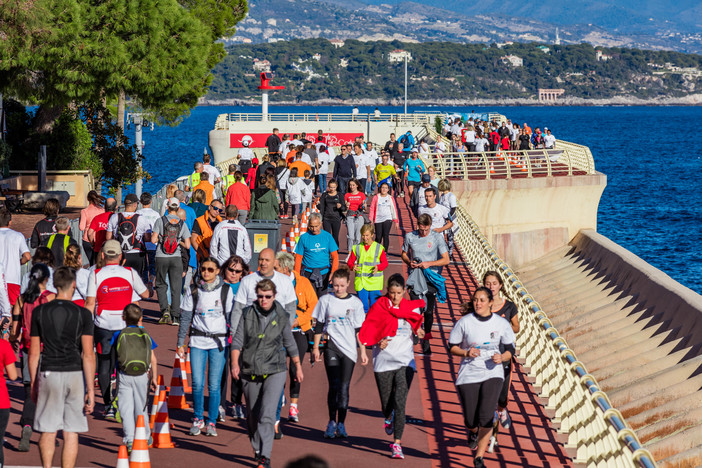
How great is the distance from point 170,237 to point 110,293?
11.8ft

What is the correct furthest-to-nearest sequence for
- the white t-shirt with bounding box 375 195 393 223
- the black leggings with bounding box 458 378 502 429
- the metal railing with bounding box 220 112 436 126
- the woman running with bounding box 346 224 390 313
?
the metal railing with bounding box 220 112 436 126
the white t-shirt with bounding box 375 195 393 223
the woman running with bounding box 346 224 390 313
the black leggings with bounding box 458 378 502 429

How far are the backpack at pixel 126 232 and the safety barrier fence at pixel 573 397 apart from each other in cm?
492

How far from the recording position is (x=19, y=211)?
24344 mm

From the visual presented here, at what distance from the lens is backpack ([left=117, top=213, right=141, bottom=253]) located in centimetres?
1215

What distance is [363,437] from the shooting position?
870 centimetres

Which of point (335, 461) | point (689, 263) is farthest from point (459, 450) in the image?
point (689, 263)

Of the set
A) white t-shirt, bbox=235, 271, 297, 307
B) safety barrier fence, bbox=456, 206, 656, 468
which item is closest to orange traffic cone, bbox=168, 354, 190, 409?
white t-shirt, bbox=235, 271, 297, 307

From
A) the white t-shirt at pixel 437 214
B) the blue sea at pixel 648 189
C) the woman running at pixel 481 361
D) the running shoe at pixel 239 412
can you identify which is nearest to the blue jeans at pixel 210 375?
the running shoe at pixel 239 412

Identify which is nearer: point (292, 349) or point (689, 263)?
point (292, 349)

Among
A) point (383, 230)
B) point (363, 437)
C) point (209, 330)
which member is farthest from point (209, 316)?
point (383, 230)

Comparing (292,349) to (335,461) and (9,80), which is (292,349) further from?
(9,80)

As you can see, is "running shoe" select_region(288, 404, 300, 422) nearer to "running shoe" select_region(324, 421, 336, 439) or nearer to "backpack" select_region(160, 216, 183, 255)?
"running shoe" select_region(324, 421, 336, 439)

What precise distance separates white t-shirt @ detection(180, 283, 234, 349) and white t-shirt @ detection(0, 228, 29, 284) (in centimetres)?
273

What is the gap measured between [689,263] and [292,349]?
4085 centimetres
